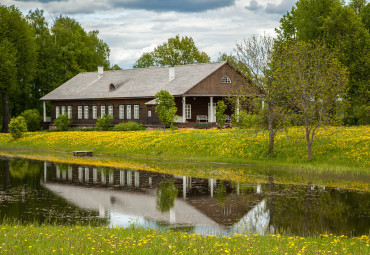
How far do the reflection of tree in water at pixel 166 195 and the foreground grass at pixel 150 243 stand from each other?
509 cm

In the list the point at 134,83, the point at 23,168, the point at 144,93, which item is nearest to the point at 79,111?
the point at 134,83

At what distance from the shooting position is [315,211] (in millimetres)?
16359

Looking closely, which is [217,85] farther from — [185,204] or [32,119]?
[185,204]

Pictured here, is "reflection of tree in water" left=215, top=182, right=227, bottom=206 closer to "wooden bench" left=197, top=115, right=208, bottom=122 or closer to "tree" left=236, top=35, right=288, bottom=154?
"tree" left=236, top=35, right=288, bottom=154

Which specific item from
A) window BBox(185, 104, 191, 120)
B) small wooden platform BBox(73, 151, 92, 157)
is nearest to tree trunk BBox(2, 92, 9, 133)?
window BBox(185, 104, 191, 120)

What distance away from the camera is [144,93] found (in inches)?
2040

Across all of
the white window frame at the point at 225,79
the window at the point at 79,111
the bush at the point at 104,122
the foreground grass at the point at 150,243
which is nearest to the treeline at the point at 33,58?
the window at the point at 79,111

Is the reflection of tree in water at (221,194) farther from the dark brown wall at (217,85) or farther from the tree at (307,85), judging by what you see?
the dark brown wall at (217,85)

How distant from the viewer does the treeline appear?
57250mm

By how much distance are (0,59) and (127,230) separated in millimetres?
48607

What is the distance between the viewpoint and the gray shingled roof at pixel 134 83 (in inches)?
2002

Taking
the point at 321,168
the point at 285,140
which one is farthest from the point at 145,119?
the point at 321,168

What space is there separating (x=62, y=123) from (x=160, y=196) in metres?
39.7

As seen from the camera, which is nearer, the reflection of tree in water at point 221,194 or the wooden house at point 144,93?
the reflection of tree in water at point 221,194
